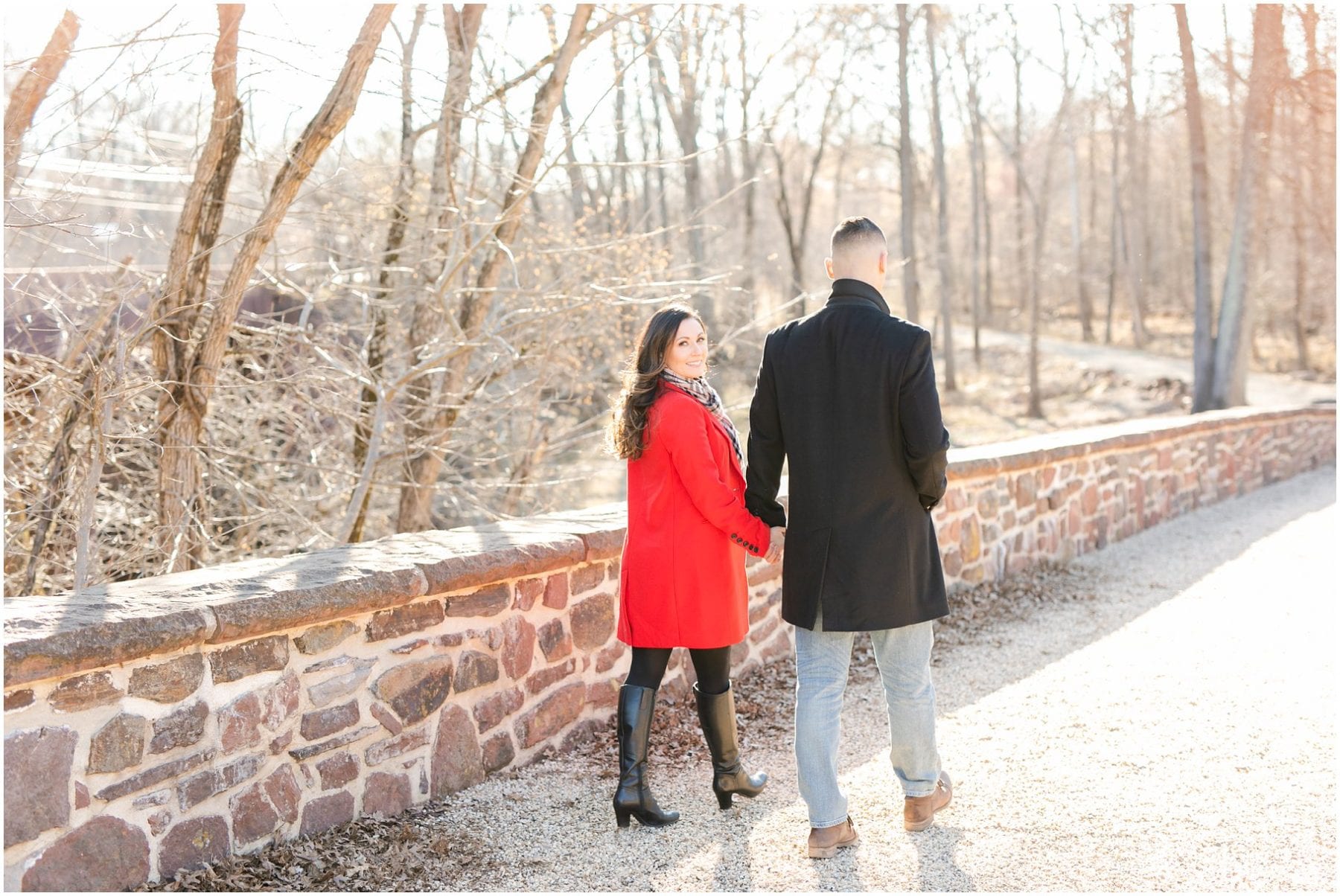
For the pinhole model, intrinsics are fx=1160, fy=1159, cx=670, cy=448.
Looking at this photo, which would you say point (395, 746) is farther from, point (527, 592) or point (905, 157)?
point (905, 157)

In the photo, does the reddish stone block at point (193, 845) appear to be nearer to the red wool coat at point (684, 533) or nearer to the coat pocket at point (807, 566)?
the red wool coat at point (684, 533)

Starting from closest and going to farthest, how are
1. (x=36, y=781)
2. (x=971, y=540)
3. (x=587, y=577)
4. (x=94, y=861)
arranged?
(x=36, y=781)
(x=94, y=861)
(x=587, y=577)
(x=971, y=540)

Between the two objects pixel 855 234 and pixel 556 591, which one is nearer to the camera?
pixel 855 234

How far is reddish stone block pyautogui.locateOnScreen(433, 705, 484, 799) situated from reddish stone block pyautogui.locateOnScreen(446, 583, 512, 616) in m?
0.30

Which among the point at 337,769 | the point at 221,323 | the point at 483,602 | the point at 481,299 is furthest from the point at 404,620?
the point at 481,299

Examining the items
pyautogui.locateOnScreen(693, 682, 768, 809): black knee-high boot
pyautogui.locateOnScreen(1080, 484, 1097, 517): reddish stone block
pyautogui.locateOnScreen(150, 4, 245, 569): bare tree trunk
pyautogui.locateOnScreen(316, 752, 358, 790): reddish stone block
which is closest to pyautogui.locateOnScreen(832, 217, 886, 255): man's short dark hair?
pyautogui.locateOnScreen(693, 682, 768, 809): black knee-high boot

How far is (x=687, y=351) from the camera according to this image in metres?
3.31

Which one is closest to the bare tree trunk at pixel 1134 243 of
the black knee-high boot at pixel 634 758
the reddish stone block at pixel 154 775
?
the black knee-high boot at pixel 634 758

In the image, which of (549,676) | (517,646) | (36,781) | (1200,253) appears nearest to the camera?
(36,781)

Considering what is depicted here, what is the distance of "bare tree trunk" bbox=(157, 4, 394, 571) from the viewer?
5.34 metres

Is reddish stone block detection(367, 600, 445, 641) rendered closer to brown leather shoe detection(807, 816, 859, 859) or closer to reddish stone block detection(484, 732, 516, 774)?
reddish stone block detection(484, 732, 516, 774)

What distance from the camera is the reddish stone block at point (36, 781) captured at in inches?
97.7

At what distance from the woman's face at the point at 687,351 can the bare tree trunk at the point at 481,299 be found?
336cm

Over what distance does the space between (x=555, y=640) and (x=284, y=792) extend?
3.66ft
